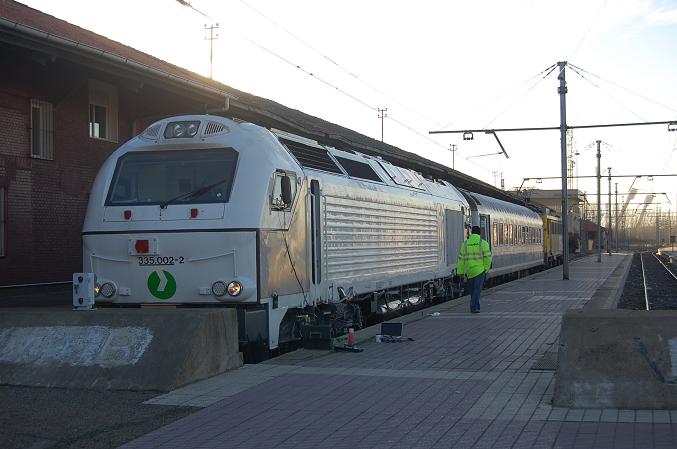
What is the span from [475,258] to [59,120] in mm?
9011

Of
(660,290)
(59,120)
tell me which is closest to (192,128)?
(59,120)

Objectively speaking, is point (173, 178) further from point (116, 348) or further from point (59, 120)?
point (59, 120)

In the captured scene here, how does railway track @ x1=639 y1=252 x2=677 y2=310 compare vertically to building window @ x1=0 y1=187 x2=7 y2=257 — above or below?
below

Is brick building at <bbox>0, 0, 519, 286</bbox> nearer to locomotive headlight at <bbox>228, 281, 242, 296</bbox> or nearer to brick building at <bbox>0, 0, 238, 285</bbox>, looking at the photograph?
brick building at <bbox>0, 0, 238, 285</bbox>

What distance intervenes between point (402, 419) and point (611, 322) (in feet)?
6.88

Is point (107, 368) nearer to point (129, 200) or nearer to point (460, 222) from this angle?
point (129, 200)

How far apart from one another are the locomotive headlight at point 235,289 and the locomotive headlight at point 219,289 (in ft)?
0.24

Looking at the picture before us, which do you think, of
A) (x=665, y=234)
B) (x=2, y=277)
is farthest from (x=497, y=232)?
(x=665, y=234)

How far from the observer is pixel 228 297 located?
9125mm

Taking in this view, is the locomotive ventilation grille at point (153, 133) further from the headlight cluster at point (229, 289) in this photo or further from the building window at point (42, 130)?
the building window at point (42, 130)

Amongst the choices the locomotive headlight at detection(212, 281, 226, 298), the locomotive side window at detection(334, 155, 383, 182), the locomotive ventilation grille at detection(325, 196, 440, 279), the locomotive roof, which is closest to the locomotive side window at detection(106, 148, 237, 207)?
the locomotive headlight at detection(212, 281, 226, 298)

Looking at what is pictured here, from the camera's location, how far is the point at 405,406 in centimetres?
689

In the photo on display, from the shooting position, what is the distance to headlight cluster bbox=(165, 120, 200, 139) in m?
10.1

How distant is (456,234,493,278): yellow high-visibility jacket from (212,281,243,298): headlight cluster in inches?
287
